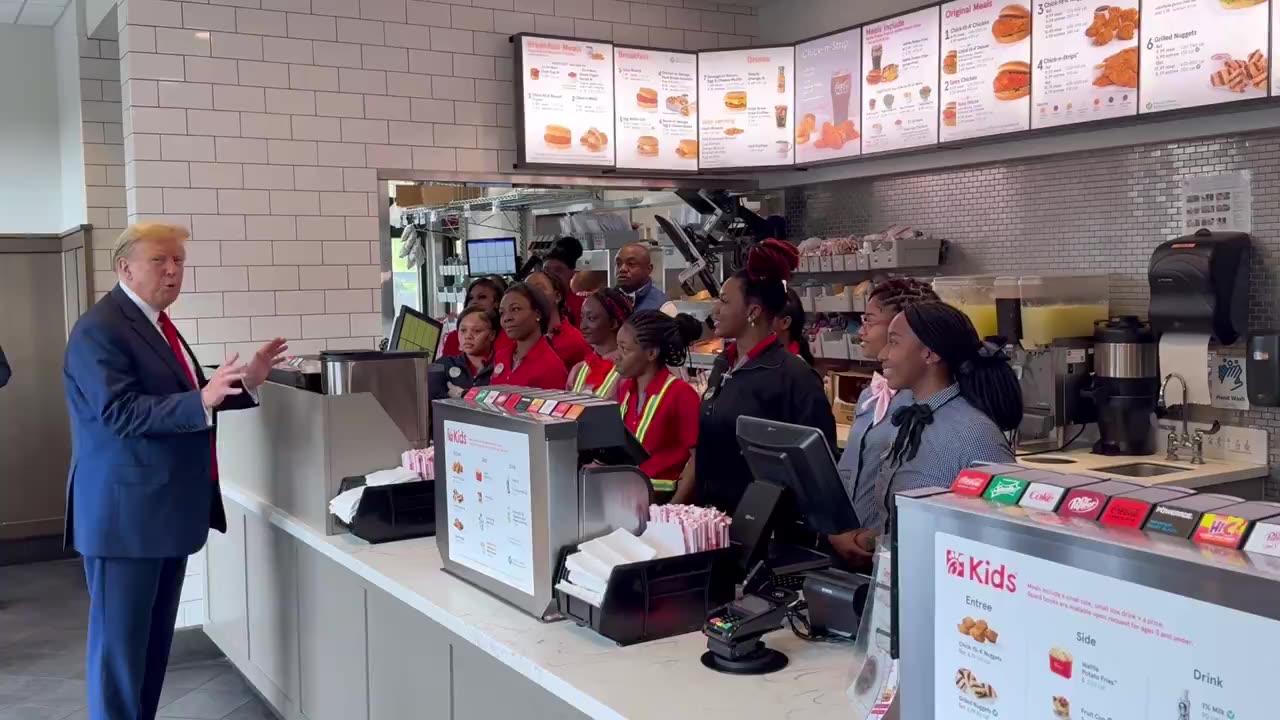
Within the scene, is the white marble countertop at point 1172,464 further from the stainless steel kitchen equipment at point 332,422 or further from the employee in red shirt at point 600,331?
the stainless steel kitchen equipment at point 332,422

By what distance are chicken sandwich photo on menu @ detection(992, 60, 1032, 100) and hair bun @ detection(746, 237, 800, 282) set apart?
181 centimetres

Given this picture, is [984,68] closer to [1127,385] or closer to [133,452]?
[1127,385]

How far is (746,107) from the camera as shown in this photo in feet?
21.0

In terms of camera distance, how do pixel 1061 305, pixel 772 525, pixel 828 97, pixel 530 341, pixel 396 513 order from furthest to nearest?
pixel 828 97 < pixel 1061 305 < pixel 530 341 < pixel 396 513 < pixel 772 525

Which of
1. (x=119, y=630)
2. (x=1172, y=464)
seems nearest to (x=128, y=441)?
(x=119, y=630)

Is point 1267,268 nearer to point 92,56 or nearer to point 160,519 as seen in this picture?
point 160,519

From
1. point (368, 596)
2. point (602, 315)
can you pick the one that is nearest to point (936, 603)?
point (368, 596)

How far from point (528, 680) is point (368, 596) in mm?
993

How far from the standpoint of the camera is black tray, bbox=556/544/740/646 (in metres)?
2.26

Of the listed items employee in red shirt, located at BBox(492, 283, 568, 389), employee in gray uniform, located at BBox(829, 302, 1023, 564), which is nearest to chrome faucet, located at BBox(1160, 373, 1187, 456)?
employee in gray uniform, located at BBox(829, 302, 1023, 564)

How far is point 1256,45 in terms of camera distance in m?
4.00

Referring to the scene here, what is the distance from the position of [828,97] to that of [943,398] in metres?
3.67

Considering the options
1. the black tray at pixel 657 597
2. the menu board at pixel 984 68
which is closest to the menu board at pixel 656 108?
the menu board at pixel 984 68

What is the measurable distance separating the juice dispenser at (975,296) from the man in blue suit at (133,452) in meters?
3.02
